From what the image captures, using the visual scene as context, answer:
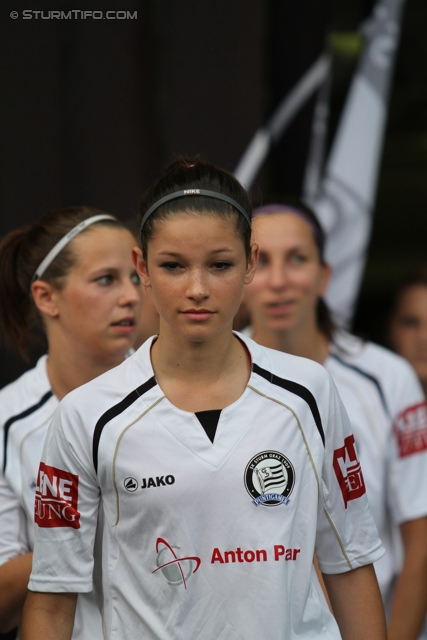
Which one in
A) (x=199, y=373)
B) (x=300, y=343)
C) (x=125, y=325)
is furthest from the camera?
(x=300, y=343)

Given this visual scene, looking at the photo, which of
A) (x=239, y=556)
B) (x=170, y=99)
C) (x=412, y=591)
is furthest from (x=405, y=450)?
(x=170, y=99)

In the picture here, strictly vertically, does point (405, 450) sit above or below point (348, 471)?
below

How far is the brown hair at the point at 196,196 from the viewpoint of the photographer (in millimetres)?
1745

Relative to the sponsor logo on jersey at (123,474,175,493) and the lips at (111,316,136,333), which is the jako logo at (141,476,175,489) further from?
the lips at (111,316,136,333)

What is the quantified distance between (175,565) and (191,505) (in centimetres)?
11

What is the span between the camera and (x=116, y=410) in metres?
1.74

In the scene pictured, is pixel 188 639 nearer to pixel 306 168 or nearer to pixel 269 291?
pixel 269 291

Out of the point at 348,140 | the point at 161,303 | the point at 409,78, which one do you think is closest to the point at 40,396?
the point at 161,303

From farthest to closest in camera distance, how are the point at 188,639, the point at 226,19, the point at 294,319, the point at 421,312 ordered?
the point at 421,312 → the point at 226,19 → the point at 294,319 → the point at 188,639

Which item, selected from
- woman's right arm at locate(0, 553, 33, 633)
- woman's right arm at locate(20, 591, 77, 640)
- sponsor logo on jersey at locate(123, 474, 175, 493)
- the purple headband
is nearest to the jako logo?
sponsor logo on jersey at locate(123, 474, 175, 493)

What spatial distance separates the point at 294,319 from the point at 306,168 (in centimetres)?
120

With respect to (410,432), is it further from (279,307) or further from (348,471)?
(348,471)

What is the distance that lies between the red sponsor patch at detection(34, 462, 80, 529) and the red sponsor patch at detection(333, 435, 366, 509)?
0.50 metres

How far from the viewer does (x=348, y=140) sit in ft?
13.4
